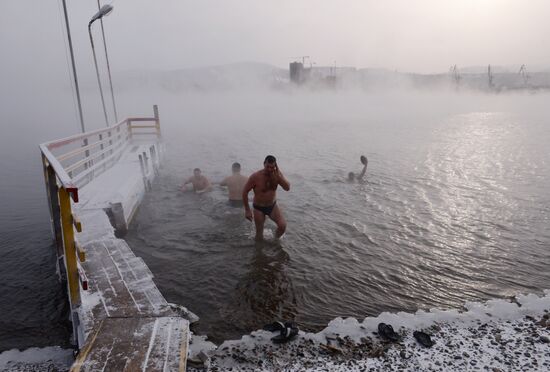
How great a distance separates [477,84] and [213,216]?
7511cm

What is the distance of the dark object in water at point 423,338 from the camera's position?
4.05 meters

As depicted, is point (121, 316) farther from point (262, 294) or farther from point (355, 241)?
point (355, 241)

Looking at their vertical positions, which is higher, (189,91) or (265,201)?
(189,91)

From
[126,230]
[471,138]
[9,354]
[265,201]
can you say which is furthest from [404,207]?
[471,138]

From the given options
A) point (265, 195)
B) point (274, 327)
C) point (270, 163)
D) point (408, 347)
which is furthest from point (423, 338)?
point (265, 195)

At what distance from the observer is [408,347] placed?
4039 mm

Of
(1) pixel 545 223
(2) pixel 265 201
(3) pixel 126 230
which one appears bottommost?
(1) pixel 545 223

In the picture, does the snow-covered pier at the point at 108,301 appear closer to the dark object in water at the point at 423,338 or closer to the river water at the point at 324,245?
the river water at the point at 324,245

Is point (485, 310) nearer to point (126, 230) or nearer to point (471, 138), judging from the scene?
point (126, 230)

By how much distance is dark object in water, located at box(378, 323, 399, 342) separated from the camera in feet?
13.7

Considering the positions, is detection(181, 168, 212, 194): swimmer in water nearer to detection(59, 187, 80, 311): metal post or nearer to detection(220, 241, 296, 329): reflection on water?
detection(220, 241, 296, 329): reflection on water

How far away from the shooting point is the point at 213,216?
9.12 m

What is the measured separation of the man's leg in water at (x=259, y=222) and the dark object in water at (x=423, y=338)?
3.76 m

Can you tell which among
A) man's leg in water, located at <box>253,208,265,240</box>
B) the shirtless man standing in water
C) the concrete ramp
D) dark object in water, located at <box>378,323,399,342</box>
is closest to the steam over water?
man's leg in water, located at <box>253,208,265,240</box>
